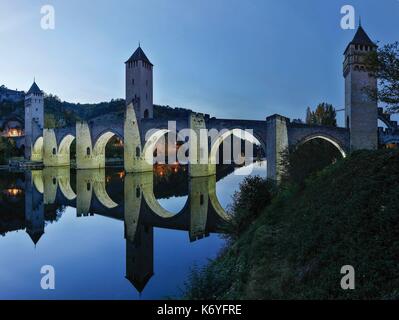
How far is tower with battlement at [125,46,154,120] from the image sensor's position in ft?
137

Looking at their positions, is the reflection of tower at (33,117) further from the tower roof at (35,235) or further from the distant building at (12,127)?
the tower roof at (35,235)

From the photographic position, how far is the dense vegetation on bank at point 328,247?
417 centimetres

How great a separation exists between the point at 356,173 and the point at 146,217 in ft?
34.2

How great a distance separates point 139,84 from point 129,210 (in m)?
29.3

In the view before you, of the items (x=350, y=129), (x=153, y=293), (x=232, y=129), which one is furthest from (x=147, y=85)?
(x=153, y=293)

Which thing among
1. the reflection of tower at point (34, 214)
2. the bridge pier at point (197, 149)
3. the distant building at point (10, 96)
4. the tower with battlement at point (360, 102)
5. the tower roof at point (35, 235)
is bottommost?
the tower roof at point (35, 235)

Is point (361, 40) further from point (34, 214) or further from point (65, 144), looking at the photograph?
point (65, 144)

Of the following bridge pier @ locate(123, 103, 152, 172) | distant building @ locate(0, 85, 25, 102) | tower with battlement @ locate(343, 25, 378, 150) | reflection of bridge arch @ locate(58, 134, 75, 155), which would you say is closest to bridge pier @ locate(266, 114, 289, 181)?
tower with battlement @ locate(343, 25, 378, 150)

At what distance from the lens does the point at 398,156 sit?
274 inches

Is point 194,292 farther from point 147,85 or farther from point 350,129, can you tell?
point 147,85

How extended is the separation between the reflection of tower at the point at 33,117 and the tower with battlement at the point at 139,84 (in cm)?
2255

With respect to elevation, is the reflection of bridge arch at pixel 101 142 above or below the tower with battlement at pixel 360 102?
below

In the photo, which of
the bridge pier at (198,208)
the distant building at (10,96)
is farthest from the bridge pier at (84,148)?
the distant building at (10,96)

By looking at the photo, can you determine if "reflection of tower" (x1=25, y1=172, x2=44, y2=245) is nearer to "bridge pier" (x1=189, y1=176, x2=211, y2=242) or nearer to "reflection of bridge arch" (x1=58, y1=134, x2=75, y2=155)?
"bridge pier" (x1=189, y1=176, x2=211, y2=242)
